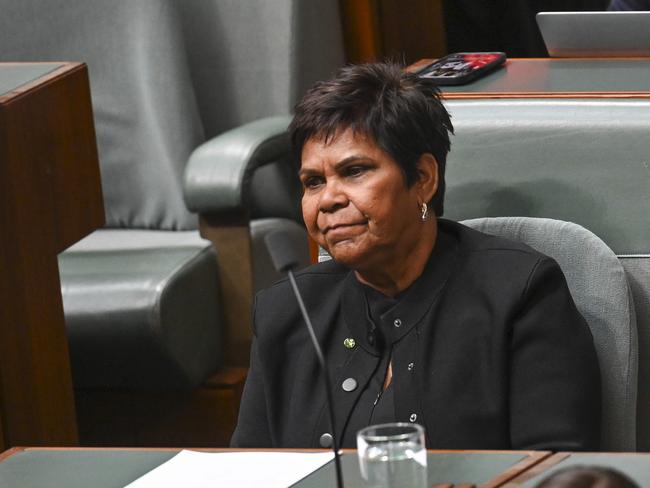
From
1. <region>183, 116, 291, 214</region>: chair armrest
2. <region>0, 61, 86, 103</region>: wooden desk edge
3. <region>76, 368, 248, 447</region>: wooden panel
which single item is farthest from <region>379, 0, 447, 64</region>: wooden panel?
<region>0, 61, 86, 103</region>: wooden desk edge

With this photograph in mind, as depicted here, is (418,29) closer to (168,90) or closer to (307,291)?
(168,90)

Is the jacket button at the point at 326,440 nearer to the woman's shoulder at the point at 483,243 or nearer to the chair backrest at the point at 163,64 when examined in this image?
the woman's shoulder at the point at 483,243

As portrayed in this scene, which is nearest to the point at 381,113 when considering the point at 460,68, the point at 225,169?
the point at 460,68

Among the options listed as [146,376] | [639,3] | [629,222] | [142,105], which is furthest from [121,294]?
[639,3]

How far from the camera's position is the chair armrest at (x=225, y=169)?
2.47 m

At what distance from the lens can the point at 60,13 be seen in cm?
283

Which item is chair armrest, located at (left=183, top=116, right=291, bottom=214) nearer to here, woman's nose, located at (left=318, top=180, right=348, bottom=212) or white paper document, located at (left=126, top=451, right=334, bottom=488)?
woman's nose, located at (left=318, top=180, right=348, bottom=212)

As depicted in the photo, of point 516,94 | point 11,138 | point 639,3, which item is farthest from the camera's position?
point 639,3

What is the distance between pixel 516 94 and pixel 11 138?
733mm

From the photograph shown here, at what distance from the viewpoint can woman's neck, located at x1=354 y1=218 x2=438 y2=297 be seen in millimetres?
1625

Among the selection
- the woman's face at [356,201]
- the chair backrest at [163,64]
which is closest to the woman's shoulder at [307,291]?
the woman's face at [356,201]

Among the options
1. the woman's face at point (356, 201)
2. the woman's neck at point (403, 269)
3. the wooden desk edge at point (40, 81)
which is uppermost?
the wooden desk edge at point (40, 81)

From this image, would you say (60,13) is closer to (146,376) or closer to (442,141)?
(146,376)

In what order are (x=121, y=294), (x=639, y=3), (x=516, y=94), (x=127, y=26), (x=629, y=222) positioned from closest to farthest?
(x=629, y=222), (x=516, y=94), (x=121, y=294), (x=127, y=26), (x=639, y=3)
